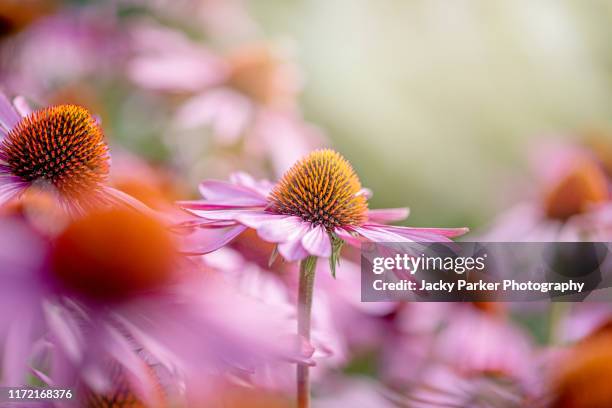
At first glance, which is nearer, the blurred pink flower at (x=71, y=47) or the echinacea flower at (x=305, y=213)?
the echinacea flower at (x=305, y=213)

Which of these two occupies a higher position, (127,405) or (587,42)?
(587,42)

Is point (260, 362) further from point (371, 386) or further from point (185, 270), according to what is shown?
point (371, 386)

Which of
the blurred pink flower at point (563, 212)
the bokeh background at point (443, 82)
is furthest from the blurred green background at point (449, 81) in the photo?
the blurred pink flower at point (563, 212)

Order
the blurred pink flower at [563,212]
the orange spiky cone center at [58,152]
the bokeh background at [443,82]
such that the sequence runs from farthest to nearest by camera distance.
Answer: the bokeh background at [443,82] → the blurred pink flower at [563,212] → the orange spiky cone center at [58,152]

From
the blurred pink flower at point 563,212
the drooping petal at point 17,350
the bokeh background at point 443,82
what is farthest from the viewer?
the bokeh background at point 443,82

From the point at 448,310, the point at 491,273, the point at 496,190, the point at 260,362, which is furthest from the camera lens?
the point at 496,190

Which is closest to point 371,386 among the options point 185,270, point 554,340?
point 554,340

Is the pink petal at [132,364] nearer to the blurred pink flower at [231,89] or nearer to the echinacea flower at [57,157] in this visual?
the echinacea flower at [57,157]

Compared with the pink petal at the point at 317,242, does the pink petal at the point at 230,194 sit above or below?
above

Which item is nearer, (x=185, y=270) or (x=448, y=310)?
(x=185, y=270)
